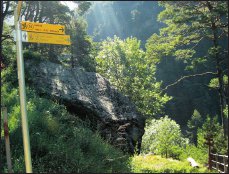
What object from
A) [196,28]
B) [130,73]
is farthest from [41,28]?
[130,73]

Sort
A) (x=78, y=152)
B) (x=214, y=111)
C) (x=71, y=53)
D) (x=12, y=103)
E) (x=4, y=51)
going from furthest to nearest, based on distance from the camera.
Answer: (x=214, y=111), (x=71, y=53), (x=4, y=51), (x=12, y=103), (x=78, y=152)

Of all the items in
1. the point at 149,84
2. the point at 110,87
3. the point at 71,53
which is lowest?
the point at 110,87

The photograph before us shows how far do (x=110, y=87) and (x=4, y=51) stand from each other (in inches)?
299

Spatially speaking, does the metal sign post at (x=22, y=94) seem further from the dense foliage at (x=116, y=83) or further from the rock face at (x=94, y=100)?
the rock face at (x=94, y=100)

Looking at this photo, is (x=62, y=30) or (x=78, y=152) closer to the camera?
(x=62, y=30)

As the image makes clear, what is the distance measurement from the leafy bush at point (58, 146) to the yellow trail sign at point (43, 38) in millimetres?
3683

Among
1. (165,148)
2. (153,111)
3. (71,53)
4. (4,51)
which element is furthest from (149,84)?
(4,51)

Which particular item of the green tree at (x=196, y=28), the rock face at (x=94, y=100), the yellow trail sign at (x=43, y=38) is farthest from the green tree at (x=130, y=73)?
the yellow trail sign at (x=43, y=38)

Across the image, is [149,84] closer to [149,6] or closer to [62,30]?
[62,30]

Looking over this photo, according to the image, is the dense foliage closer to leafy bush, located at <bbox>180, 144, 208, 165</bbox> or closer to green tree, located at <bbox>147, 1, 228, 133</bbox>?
green tree, located at <bbox>147, 1, 228, 133</bbox>

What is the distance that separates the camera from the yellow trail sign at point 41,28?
19.5ft

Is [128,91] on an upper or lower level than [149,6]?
lower

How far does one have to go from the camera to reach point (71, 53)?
89.9 feet

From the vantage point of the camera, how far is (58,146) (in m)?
9.26
